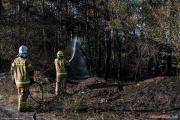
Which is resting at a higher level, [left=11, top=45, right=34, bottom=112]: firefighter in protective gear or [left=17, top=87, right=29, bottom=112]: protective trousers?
[left=11, top=45, right=34, bottom=112]: firefighter in protective gear

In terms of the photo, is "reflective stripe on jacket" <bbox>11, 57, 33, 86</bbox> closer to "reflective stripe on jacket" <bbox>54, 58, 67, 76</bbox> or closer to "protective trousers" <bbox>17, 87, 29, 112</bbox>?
"protective trousers" <bbox>17, 87, 29, 112</bbox>

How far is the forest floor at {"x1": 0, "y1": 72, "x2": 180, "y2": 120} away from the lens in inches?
525

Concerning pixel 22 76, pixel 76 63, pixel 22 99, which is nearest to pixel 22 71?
pixel 22 76

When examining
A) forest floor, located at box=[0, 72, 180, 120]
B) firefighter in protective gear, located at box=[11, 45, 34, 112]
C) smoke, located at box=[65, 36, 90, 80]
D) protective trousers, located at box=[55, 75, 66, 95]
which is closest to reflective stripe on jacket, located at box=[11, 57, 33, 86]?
firefighter in protective gear, located at box=[11, 45, 34, 112]

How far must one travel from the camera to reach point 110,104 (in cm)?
1495

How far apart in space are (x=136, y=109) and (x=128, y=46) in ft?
80.2

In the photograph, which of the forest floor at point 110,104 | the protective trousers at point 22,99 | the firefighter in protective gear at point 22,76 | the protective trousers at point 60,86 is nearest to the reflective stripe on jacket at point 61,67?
the protective trousers at point 60,86

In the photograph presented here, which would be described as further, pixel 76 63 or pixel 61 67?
pixel 76 63

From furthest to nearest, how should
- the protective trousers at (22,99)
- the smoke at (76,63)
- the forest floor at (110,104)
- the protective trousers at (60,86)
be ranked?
the smoke at (76,63), the protective trousers at (60,86), the protective trousers at (22,99), the forest floor at (110,104)

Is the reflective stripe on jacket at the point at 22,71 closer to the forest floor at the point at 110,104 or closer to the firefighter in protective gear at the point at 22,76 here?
the firefighter in protective gear at the point at 22,76

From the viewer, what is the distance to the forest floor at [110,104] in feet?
43.7

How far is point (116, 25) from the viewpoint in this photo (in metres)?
29.5

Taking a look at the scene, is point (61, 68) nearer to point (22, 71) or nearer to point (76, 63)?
point (22, 71)

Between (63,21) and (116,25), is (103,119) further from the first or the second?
(63,21)
